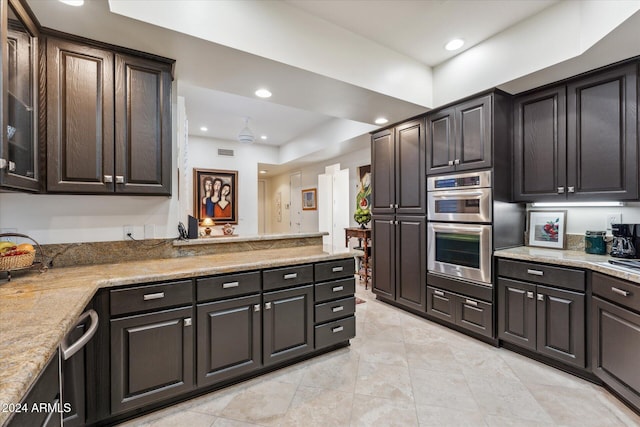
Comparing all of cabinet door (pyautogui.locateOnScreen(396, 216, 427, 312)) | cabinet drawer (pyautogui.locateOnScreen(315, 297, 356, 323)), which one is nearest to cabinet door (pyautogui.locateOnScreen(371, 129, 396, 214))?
cabinet door (pyautogui.locateOnScreen(396, 216, 427, 312))

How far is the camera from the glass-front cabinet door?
53.6 inches

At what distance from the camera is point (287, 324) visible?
221cm

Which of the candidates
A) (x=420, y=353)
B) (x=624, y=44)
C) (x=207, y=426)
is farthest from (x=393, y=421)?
(x=624, y=44)

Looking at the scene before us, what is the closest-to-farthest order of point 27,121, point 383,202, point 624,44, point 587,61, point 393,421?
point 27,121 < point 393,421 < point 624,44 < point 587,61 < point 383,202

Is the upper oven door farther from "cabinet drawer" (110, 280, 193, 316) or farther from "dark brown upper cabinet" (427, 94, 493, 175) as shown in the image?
"cabinet drawer" (110, 280, 193, 316)

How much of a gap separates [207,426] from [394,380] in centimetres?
132

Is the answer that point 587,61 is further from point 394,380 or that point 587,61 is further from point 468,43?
point 394,380

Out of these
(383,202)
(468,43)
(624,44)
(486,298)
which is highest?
(468,43)

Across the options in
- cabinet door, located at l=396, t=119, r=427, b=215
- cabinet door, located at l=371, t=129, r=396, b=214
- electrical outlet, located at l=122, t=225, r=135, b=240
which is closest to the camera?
electrical outlet, located at l=122, t=225, r=135, b=240

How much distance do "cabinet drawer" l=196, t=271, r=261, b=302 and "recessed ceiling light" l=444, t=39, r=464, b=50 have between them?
2.67 meters

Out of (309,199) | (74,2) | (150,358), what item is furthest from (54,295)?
(309,199)

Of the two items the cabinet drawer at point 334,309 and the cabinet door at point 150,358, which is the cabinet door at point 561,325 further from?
the cabinet door at point 150,358

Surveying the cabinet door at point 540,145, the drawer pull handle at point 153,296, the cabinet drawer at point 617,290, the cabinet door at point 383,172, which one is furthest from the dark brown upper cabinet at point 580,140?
the drawer pull handle at point 153,296

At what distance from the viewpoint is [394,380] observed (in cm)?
214
